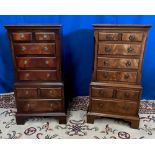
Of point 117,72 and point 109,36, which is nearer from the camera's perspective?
point 109,36

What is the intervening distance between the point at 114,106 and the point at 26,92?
0.93m

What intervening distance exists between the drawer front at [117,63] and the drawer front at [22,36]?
2.21 feet

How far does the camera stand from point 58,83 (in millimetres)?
1945

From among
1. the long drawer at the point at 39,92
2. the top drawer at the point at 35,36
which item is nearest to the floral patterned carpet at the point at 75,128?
the long drawer at the point at 39,92

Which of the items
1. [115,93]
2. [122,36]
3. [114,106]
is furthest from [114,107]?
[122,36]

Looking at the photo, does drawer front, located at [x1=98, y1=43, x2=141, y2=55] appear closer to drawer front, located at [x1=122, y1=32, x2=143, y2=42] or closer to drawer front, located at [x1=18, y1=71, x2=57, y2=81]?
drawer front, located at [x1=122, y1=32, x2=143, y2=42]

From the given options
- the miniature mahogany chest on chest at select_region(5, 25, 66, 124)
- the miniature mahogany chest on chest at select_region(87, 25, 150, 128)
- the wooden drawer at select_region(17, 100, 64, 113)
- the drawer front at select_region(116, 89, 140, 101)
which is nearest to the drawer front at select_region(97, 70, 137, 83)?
the miniature mahogany chest on chest at select_region(87, 25, 150, 128)

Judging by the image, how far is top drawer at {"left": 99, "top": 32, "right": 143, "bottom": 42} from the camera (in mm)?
1666

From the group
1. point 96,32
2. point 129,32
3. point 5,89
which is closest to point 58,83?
point 96,32

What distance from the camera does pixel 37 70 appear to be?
1.90 metres

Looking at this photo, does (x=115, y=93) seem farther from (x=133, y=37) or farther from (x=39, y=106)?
(x=39, y=106)

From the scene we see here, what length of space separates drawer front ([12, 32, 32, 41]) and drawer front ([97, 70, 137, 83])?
73 cm
